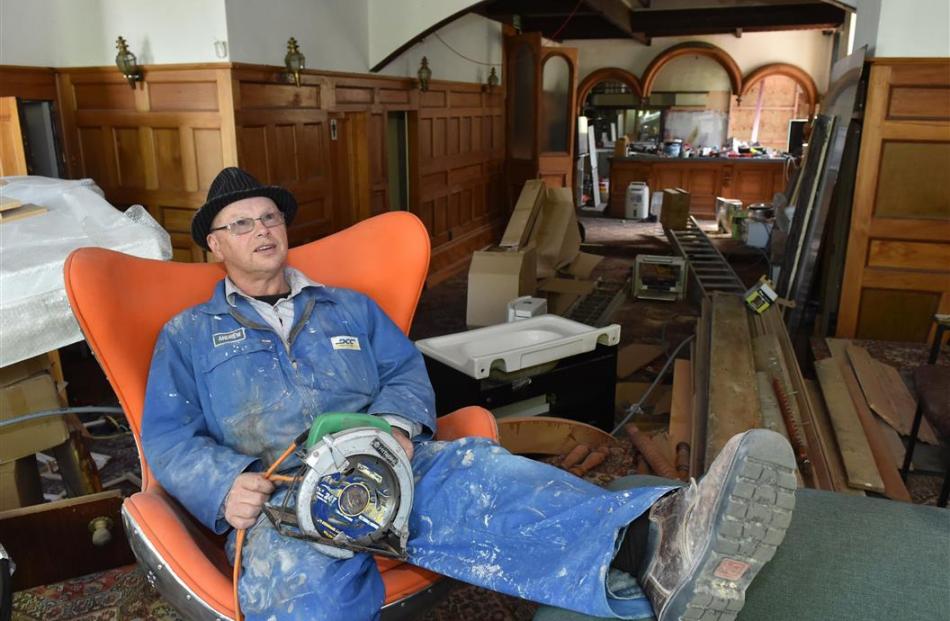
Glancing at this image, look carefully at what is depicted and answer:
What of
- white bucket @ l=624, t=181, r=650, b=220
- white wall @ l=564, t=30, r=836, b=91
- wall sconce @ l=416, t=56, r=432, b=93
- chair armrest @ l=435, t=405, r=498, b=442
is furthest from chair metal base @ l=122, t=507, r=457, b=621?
white wall @ l=564, t=30, r=836, b=91

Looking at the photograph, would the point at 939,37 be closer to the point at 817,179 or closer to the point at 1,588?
the point at 817,179

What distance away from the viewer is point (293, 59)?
14.5 feet

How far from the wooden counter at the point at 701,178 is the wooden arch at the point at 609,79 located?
1989mm

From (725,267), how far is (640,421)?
2896 millimetres

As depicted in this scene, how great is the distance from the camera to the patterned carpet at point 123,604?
215cm

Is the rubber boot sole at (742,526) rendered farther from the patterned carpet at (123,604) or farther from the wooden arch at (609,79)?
the wooden arch at (609,79)

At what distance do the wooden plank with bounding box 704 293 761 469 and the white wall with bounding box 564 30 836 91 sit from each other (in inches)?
346

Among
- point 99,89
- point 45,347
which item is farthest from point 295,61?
point 45,347

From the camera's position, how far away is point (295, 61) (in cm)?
443

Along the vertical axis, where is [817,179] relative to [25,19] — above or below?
below

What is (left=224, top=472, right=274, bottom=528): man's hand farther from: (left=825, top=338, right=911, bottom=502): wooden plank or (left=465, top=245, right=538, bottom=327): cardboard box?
(left=465, top=245, right=538, bottom=327): cardboard box

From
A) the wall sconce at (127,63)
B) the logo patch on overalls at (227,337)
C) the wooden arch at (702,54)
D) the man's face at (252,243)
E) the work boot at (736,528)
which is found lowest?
the work boot at (736,528)

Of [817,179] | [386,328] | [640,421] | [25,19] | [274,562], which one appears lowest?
[640,421]

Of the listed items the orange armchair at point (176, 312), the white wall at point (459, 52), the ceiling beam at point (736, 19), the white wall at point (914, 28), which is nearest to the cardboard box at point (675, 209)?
the white wall at point (459, 52)
